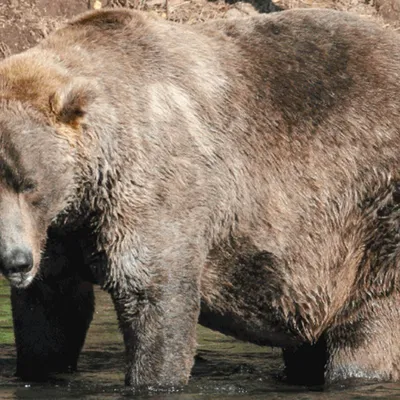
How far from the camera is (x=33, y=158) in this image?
762cm

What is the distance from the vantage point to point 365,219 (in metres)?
8.72

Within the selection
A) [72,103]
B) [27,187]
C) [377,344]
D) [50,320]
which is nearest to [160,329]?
[50,320]

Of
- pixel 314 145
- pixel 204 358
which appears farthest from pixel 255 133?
pixel 204 358

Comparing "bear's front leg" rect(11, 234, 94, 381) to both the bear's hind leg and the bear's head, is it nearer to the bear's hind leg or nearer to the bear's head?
the bear's head

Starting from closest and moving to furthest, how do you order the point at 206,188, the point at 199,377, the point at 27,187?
the point at 27,187
the point at 206,188
the point at 199,377

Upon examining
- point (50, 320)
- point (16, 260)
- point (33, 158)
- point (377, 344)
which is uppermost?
point (33, 158)

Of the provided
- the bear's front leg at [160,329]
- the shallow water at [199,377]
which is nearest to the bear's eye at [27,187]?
the bear's front leg at [160,329]

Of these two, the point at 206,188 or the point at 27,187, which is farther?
the point at 206,188

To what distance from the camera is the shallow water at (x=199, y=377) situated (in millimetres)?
8383

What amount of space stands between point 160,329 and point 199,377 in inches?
48.4

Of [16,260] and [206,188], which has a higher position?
[16,260]

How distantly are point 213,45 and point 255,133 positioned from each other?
0.62 metres

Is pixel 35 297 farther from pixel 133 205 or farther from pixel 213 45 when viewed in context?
pixel 213 45

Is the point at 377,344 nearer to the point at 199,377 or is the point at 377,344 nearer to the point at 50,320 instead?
the point at 199,377
